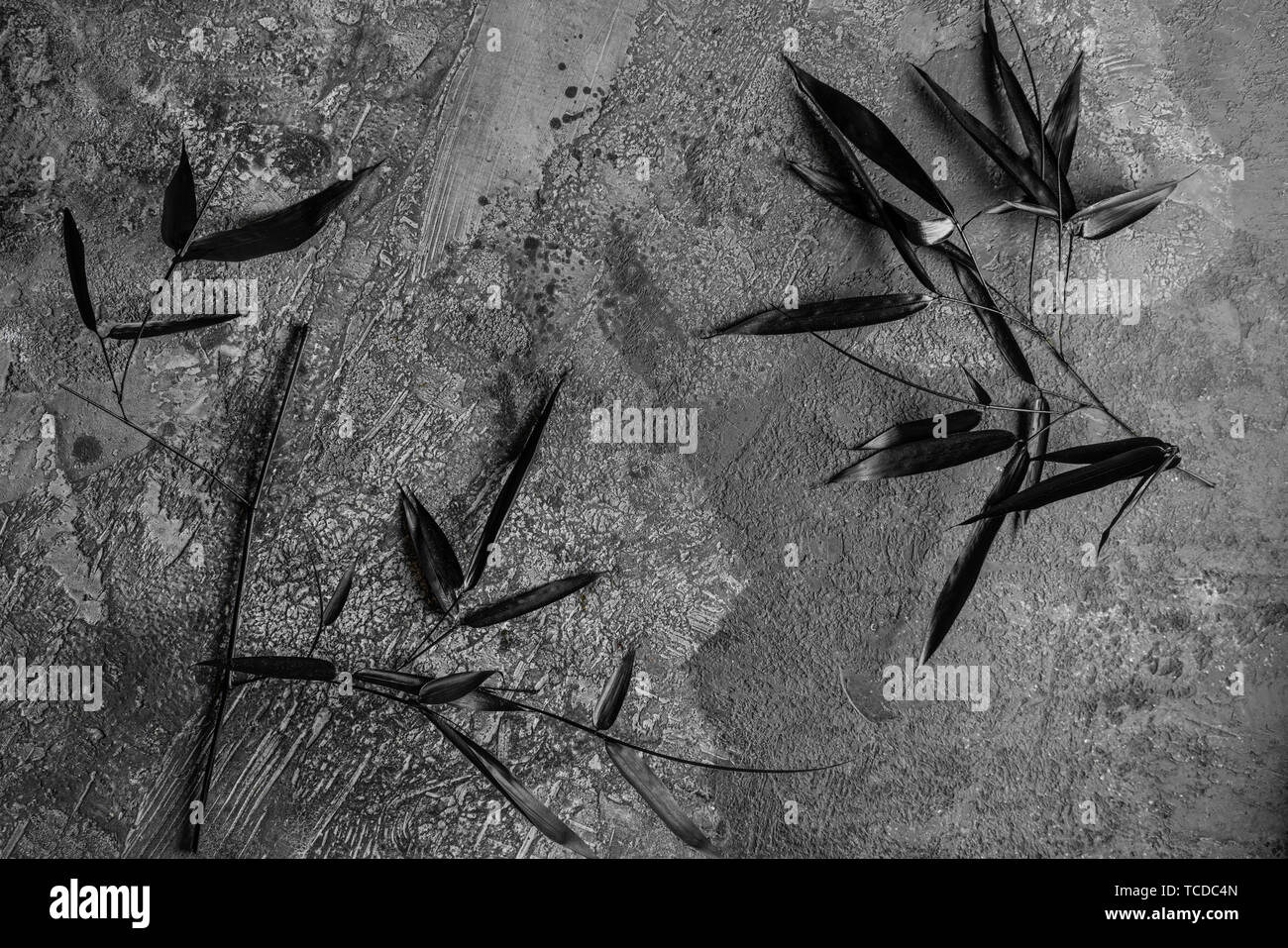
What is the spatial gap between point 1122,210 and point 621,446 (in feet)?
3.01

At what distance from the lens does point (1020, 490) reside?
1.39 meters

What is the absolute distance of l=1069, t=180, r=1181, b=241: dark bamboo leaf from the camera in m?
1.37

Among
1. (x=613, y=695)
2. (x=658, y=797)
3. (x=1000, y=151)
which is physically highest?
(x=1000, y=151)

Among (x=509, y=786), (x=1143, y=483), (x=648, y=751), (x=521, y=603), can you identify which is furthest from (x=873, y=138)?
(x=509, y=786)

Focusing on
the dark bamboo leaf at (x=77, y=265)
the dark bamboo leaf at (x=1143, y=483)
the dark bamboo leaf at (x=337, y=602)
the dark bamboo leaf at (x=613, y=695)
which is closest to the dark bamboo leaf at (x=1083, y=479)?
the dark bamboo leaf at (x=1143, y=483)

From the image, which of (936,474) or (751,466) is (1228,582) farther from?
(751,466)

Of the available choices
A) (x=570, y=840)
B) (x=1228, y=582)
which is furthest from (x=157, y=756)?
(x=1228, y=582)

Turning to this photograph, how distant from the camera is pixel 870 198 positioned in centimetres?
138

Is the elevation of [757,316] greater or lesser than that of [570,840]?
greater

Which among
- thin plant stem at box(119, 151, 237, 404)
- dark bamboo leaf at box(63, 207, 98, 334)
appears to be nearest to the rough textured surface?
thin plant stem at box(119, 151, 237, 404)

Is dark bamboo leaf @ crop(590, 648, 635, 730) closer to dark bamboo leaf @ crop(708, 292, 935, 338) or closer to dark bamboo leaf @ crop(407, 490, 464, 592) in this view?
dark bamboo leaf @ crop(407, 490, 464, 592)

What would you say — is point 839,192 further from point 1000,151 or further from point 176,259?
point 176,259

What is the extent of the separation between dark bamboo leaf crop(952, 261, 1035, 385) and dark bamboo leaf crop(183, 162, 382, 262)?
3.42ft

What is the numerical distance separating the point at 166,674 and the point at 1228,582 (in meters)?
1.86
